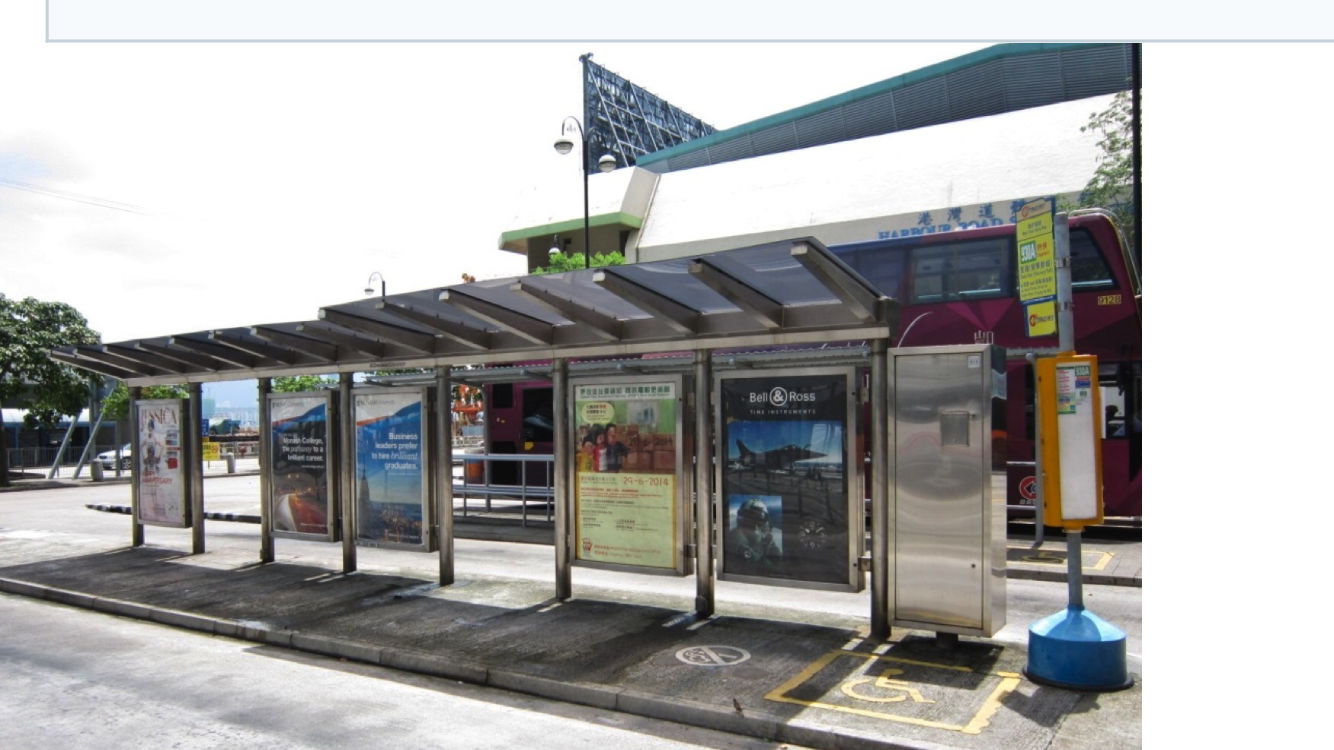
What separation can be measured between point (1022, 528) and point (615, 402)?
858 cm

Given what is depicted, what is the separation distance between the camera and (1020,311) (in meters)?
12.2

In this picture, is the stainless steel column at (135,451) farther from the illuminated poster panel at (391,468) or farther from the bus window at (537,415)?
the bus window at (537,415)

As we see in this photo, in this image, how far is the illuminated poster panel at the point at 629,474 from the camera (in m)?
7.50

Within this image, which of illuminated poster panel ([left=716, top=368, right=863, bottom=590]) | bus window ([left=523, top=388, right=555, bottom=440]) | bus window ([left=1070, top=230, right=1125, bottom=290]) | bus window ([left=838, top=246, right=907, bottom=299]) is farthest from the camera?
bus window ([left=523, top=388, right=555, bottom=440])

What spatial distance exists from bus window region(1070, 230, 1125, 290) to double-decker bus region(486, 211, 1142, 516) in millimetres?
13

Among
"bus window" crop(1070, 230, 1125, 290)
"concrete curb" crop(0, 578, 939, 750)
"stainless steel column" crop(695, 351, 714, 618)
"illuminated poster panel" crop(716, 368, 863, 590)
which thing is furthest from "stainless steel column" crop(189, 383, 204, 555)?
"bus window" crop(1070, 230, 1125, 290)

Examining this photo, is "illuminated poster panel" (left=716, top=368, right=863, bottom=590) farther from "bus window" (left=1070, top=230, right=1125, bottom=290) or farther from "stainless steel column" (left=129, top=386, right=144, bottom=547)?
"stainless steel column" (left=129, top=386, right=144, bottom=547)

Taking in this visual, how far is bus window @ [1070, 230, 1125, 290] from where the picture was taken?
1190cm

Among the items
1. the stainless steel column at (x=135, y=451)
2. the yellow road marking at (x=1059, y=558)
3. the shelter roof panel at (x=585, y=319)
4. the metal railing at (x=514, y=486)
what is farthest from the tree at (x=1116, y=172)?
the stainless steel column at (x=135, y=451)

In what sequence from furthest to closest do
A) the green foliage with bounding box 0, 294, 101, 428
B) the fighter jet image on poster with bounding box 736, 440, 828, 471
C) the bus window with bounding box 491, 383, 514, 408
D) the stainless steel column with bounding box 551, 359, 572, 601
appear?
the green foliage with bounding box 0, 294, 101, 428 → the bus window with bounding box 491, 383, 514, 408 → the stainless steel column with bounding box 551, 359, 572, 601 → the fighter jet image on poster with bounding box 736, 440, 828, 471

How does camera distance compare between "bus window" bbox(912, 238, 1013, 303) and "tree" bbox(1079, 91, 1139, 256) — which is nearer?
"bus window" bbox(912, 238, 1013, 303)

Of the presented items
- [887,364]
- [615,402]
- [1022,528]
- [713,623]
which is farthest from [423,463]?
[1022,528]

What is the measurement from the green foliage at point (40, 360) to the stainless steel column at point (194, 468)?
18467 mm

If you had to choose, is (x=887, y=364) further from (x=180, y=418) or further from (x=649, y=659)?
(x=180, y=418)
